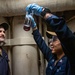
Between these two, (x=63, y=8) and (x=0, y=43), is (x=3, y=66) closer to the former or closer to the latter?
(x=0, y=43)

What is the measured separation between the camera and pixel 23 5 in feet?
5.77

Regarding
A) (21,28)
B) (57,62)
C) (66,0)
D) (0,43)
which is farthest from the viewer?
(21,28)

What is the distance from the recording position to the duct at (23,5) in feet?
5.62

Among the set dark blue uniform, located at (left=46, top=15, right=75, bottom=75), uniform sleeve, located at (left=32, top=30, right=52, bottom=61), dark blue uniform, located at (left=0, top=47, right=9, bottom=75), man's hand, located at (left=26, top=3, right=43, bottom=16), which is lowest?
dark blue uniform, located at (left=0, top=47, right=9, bottom=75)

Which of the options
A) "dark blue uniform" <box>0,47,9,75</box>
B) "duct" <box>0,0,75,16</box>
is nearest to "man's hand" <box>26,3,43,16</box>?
"duct" <box>0,0,75,16</box>

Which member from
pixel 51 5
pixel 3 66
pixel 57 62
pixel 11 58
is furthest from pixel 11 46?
pixel 57 62

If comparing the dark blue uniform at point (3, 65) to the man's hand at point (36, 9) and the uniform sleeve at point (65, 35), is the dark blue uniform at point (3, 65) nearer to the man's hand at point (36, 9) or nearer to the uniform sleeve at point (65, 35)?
the man's hand at point (36, 9)

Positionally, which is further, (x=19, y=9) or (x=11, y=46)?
(x=11, y=46)

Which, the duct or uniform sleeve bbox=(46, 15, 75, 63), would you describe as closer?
uniform sleeve bbox=(46, 15, 75, 63)

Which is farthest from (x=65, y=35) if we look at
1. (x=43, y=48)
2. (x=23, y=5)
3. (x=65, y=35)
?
(x=23, y=5)

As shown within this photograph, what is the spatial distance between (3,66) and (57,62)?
1.97 ft

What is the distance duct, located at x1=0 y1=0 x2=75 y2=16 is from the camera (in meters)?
1.71

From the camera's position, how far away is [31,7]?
144 centimetres

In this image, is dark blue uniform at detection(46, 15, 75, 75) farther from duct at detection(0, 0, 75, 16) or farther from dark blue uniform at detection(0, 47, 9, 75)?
dark blue uniform at detection(0, 47, 9, 75)
